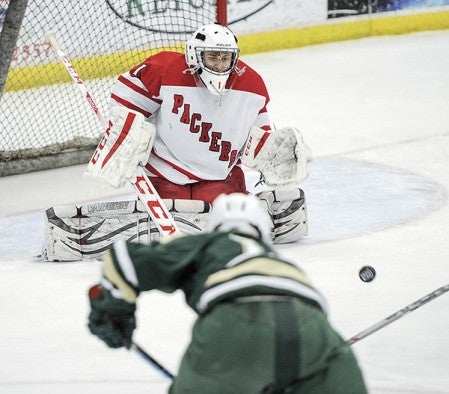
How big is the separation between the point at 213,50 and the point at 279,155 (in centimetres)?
46

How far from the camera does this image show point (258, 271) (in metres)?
2.31

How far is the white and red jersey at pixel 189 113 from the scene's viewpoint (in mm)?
4621

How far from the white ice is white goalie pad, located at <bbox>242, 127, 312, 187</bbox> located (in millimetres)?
256

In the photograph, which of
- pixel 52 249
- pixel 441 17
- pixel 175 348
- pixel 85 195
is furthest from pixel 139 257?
pixel 441 17

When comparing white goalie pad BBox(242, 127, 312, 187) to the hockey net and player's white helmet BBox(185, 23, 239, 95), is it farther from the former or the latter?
the hockey net

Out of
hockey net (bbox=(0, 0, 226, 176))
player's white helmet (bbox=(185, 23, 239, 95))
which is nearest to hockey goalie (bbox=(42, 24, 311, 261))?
player's white helmet (bbox=(185, 23, 239, 95))

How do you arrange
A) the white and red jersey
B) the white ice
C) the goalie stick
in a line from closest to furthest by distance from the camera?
the white ice → the goalie stick → the white and red jersey

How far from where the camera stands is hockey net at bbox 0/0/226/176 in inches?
261

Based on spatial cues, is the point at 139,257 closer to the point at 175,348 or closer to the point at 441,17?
the point at 175,348

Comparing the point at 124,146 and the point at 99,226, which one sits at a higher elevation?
the point at 124,146

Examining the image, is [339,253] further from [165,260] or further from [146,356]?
[165,260]

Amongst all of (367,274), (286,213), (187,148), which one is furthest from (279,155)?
(367,274)

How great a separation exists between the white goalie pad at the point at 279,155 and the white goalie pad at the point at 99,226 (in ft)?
0.85

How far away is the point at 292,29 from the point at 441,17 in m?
1.41
